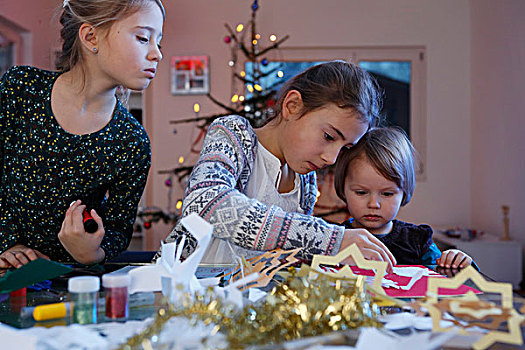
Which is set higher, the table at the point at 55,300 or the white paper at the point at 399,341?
the white paper at the point at 399,341

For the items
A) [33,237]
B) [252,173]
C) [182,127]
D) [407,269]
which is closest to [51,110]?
[33,237]

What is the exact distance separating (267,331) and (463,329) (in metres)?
0.19

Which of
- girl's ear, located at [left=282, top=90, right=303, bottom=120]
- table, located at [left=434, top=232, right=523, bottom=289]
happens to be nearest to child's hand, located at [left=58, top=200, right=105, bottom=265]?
girl's ear, located at [left=282, top=90, right=303, bottom=120]

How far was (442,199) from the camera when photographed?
4.81 m

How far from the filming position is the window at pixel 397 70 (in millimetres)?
4820

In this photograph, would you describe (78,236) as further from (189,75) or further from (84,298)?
(189,75)

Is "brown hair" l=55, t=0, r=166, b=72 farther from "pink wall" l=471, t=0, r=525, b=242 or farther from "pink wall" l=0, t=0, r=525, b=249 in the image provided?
Answer: "pink wall" l=0, t=0, r=525, b=249

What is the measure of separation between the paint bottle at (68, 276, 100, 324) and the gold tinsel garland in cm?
11

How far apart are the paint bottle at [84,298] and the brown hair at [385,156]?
0.94 m

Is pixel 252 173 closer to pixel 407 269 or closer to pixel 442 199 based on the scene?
pixel 407 269

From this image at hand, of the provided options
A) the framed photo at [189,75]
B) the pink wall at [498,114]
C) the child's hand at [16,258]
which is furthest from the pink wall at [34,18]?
the pink wall at [498,114]

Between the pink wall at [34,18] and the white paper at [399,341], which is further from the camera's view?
the pink wall at [34,18]

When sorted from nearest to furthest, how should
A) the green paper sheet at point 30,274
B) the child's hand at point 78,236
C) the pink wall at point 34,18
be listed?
the green paper sheet at point 30,274, the child's hand at point 78,236, the pink wall at point 34,18

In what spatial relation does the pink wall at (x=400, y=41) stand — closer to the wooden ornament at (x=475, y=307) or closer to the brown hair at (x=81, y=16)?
the brown hair at (x=81, y=16)
